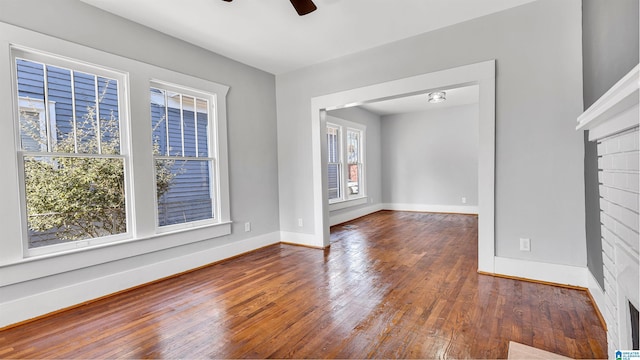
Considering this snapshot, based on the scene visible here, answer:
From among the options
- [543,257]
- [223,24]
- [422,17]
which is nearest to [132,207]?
[223,24]

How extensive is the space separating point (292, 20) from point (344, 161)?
12.9 feet

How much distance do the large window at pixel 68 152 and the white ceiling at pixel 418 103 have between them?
4.56m

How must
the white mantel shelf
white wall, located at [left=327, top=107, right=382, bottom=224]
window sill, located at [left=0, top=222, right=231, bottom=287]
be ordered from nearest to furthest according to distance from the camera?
the white mantel shelf
window sill, located at [left=0, top=222, right=231, bottom=287]
white wall, located at [left=327, top=107, right=382, bottom=224]

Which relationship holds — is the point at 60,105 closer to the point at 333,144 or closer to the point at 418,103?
the point at 333,144

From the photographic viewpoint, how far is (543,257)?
2.70m

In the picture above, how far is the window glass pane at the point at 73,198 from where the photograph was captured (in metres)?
2.32

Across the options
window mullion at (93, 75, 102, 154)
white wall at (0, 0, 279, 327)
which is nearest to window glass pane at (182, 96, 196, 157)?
white wall at (0, 0, 279, 327)

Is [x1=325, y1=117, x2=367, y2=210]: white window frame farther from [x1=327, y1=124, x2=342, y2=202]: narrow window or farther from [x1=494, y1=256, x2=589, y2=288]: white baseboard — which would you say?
[x1=494, y1=256, x2=589, y2=288]: white baseboard

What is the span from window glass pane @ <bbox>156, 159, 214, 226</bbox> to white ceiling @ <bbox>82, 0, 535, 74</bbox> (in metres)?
1.48

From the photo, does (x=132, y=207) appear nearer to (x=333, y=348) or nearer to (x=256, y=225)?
(x=256, y=225)

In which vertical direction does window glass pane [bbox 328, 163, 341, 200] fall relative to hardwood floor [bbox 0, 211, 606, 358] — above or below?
above

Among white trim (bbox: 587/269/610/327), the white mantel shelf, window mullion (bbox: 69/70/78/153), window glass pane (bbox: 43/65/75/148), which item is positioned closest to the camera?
the white mantel shelf

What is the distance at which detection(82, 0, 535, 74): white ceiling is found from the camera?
262 centimetres

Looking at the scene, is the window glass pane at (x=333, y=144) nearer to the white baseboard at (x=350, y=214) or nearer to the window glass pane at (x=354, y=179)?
the window glass pane at (x=354, y=179)
